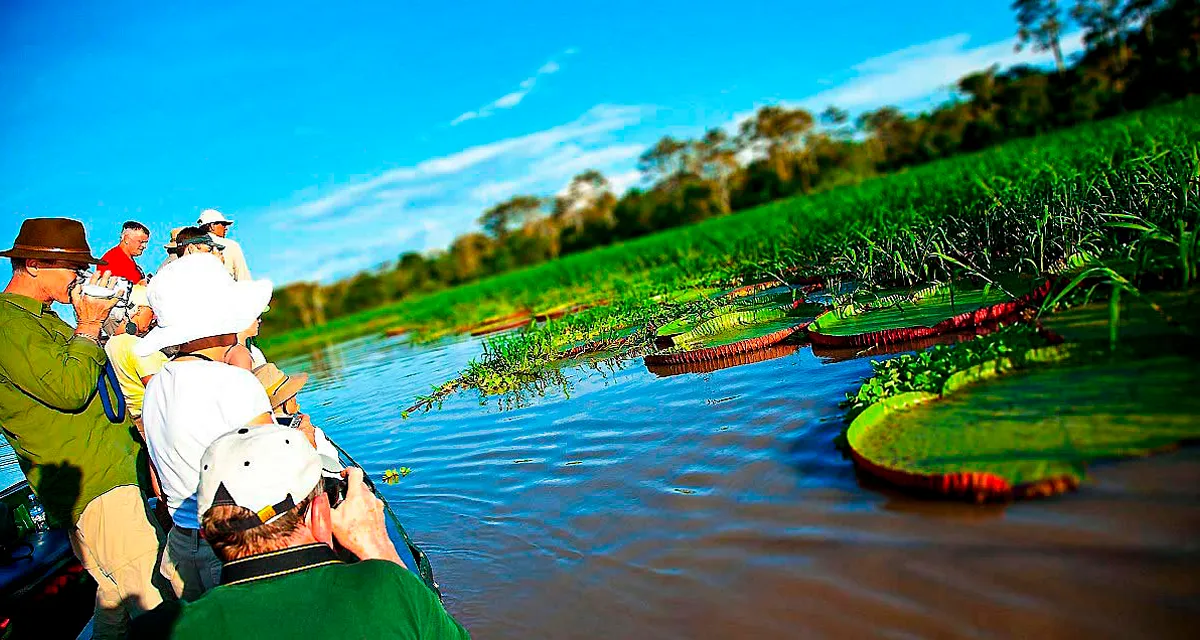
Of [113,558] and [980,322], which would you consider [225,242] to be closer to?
[113,558]

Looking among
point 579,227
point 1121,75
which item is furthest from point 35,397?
point 579,227

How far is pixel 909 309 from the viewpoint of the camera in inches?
188

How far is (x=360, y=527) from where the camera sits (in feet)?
6.47

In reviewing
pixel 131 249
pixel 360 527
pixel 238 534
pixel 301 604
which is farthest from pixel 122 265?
pixel 301 604

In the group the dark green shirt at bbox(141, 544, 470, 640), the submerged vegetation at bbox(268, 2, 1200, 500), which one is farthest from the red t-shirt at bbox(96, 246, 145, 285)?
the dark green shirt at bbox(141, 544, 470, 640)

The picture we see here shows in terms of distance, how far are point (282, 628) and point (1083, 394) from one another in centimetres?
266

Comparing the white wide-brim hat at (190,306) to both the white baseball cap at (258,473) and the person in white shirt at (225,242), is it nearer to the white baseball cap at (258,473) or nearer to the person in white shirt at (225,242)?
the white baseball cap at (258,473)

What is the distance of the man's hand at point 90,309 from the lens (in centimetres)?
298

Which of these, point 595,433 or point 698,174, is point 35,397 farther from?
point 698,174

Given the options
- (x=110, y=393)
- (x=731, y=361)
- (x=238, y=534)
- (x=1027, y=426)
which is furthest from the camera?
(x=731, y=361)

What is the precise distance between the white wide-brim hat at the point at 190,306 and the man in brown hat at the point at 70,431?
1.75ft

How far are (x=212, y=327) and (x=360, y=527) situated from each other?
78cm

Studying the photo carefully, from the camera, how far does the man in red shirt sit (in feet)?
13.4

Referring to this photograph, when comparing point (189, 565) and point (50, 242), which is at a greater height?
point (50, 242)
